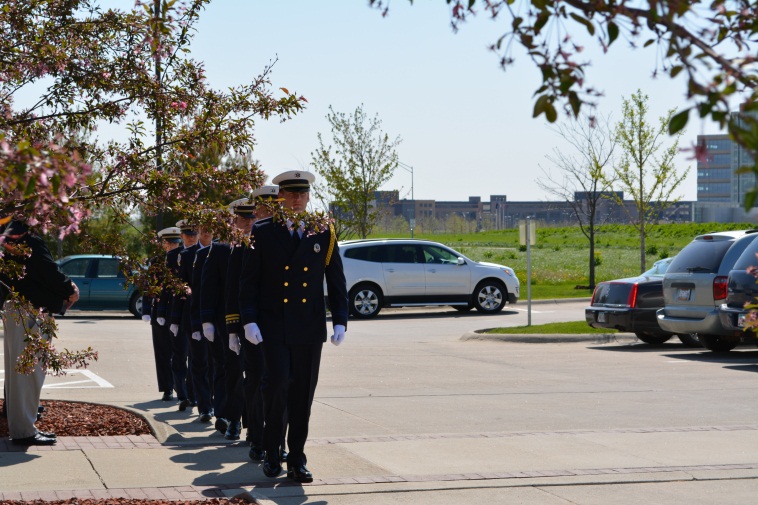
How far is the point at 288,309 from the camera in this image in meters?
7.36

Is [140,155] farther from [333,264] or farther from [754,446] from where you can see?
[754,446]

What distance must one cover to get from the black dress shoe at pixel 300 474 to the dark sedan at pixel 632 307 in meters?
11.2

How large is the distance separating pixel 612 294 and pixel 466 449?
10.1 m

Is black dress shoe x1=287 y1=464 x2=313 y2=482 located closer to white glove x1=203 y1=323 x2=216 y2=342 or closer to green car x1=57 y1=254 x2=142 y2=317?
white glove x1=203 y1=323 x2=216 y2=342

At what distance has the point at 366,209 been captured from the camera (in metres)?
37.1

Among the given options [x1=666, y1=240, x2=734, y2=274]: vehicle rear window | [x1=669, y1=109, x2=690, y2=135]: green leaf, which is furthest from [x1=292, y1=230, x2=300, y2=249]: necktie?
[x1=666, y1=240, x2=734, y2=274]: vehicle rear window

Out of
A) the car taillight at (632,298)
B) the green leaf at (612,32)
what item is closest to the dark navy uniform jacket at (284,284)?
the green leaf at (612,32)

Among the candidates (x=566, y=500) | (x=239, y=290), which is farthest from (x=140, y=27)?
(x=566, y=500)

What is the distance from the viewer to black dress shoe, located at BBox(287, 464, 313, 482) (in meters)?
7.00

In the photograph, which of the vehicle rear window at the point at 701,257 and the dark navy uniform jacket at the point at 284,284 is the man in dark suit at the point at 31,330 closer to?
the dark navy uniform jacket at the point at 284,284

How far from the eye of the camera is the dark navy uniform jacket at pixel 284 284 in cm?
735

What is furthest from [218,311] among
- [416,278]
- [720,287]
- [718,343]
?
[416,278]

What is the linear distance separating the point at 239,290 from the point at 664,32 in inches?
189

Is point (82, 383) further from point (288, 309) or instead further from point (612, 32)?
point (612, 32)
